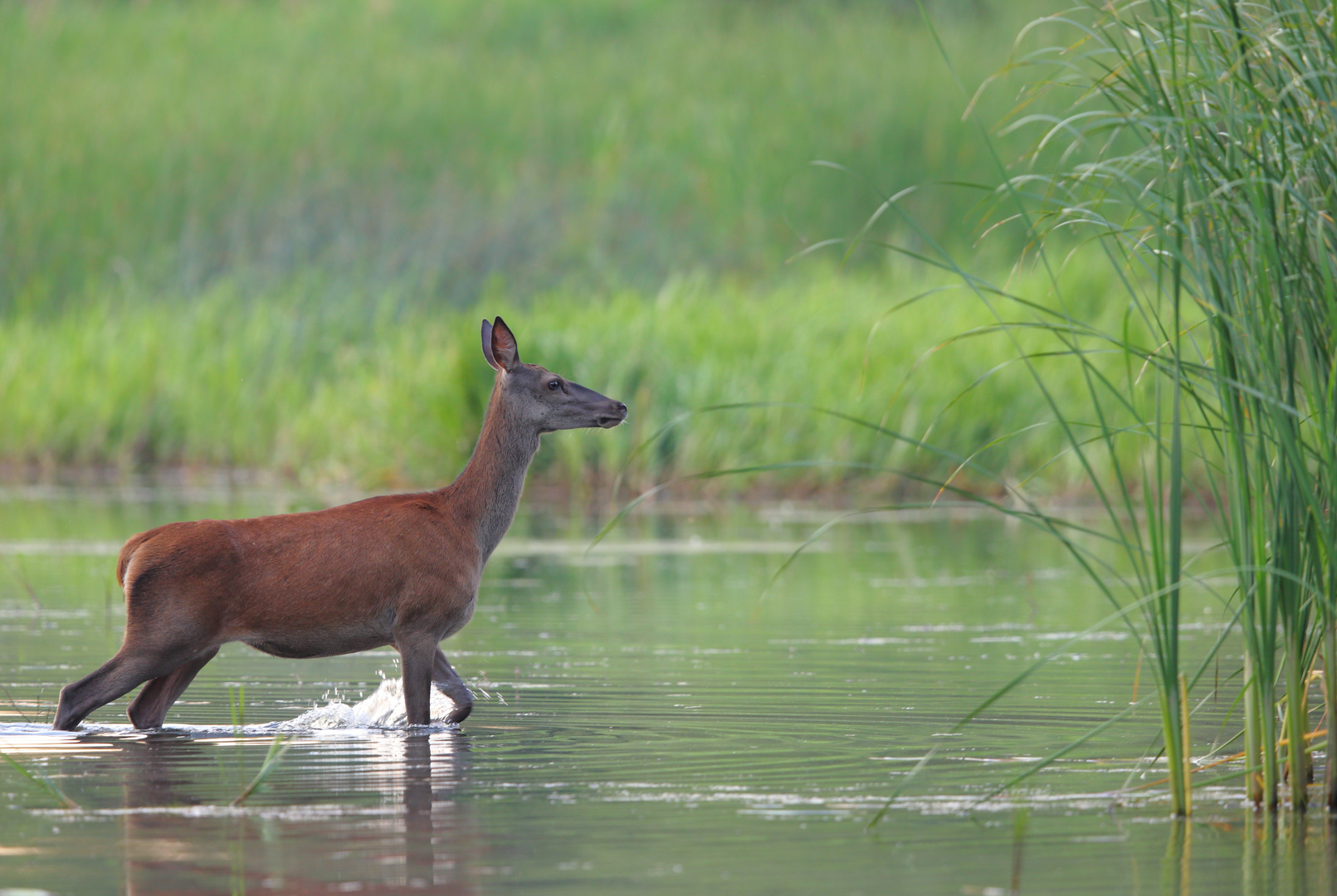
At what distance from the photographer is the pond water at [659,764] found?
4.48 metres

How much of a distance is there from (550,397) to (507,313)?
12362 millimetres

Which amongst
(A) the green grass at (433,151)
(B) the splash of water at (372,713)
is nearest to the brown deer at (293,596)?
(B) the splash of water at (372,713)

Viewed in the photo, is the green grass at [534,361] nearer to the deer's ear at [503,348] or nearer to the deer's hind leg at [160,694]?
the deer's ear at [503,348]

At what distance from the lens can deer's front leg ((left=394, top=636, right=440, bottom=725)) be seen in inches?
275

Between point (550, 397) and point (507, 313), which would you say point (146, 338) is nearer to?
point (507, 313)

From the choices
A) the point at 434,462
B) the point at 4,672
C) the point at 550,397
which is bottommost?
the point at 434,462

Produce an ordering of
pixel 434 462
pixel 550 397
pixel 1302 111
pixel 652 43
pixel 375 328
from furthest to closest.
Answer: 1. pixel 652 43
2. pixel 375 328
3. pixel 434 462
4. pixel 550 397
5. pixel 1302 111

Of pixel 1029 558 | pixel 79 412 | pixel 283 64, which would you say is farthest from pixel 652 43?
pixel 1029 558

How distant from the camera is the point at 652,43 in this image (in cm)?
3738

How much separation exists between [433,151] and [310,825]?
26.6 meters

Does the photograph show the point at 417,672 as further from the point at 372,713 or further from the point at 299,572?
the point at 299,572

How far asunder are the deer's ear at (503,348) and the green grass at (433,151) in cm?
1601

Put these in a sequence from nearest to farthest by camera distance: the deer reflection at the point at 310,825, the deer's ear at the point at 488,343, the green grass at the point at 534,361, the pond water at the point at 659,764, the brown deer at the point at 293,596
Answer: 1. the deer reflection at the point at 310,825
2. the pond water at the point at 659,764
3. the brown deer at the point at 293,596
4. the deer's ear at the point at 488,343
5. the green grass at the point at 534,361

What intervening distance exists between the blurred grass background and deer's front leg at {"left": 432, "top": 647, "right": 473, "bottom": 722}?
8017 millimetres
